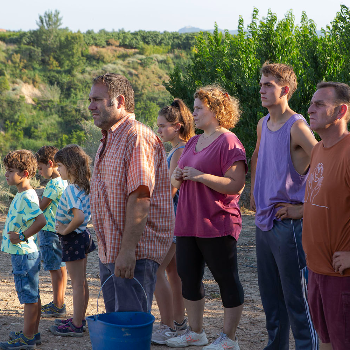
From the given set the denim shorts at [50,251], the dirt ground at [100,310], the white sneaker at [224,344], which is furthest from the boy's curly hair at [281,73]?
the denim shorts at [50,251]

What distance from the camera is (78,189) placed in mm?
3762

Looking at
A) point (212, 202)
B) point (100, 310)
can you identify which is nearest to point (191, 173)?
point (212, 202)

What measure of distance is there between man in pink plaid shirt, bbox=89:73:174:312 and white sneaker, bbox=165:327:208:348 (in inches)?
45.5

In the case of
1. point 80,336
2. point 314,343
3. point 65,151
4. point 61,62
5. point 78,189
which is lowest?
point 80,336

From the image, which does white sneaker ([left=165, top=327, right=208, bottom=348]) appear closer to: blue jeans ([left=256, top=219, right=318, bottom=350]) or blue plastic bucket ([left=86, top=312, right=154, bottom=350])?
blue jeans ([left=256, top=219, right=318, bottom=350])

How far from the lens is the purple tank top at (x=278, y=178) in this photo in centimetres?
274

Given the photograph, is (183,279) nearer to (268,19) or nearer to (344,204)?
(344,204)

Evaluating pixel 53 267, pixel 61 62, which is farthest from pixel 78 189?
pixel 61 62

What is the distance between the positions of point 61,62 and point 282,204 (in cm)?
4362

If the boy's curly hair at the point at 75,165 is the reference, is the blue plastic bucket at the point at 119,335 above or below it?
below

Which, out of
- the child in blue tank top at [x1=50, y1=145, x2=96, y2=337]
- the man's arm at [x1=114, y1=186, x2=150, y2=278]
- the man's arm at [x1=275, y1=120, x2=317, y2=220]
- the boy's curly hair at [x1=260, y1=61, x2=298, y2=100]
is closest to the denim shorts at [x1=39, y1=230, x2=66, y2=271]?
the child in blue tank top at [x1=50, y1=145, x2=96, y2=337]

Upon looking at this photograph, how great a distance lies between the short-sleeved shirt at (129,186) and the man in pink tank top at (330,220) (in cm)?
76

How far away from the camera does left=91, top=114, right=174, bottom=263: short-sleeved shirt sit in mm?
2359

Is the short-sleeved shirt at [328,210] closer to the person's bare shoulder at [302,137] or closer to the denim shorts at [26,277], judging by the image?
the person's bare shoulder at [302,137]
